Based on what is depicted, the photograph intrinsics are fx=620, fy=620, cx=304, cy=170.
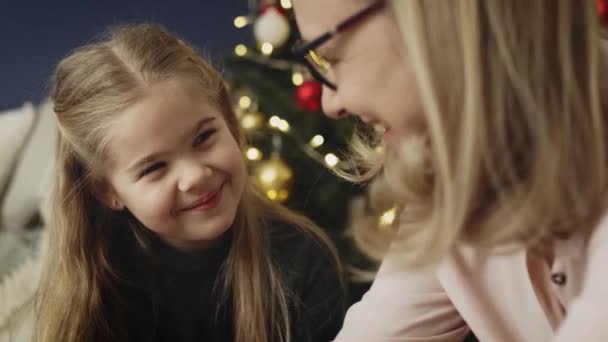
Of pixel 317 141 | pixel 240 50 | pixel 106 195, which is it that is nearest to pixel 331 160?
pixel 317 141

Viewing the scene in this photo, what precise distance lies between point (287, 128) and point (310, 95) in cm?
8

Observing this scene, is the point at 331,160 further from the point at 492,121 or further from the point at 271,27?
the point at 492,121

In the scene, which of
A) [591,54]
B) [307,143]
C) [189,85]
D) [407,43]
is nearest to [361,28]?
[407,43]

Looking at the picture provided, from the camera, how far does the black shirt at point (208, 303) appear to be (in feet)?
2.21

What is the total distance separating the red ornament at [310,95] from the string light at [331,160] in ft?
0.29

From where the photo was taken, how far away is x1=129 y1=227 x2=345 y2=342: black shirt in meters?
0.67

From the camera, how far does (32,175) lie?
704 mm

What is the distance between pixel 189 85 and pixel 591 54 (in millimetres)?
390

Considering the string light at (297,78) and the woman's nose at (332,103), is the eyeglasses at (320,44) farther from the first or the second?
the string light at (297,78)

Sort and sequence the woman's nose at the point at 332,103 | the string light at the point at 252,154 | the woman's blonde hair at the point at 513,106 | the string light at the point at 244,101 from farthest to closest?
1. the string light at the point at 244,101
2. the string light at the point at 252,154
3. the woman's nose at the point at 332,103
4. the woman's blonde hair at the point at 513,106

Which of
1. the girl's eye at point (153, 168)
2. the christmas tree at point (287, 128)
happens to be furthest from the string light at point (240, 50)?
the girl's eye at point (153, 168)

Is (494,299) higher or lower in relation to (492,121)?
lower

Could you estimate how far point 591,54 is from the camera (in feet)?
1.31

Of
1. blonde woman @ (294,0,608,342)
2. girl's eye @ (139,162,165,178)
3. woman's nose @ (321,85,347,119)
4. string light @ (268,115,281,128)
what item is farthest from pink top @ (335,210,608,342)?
string light @ (268,115,281,128)
